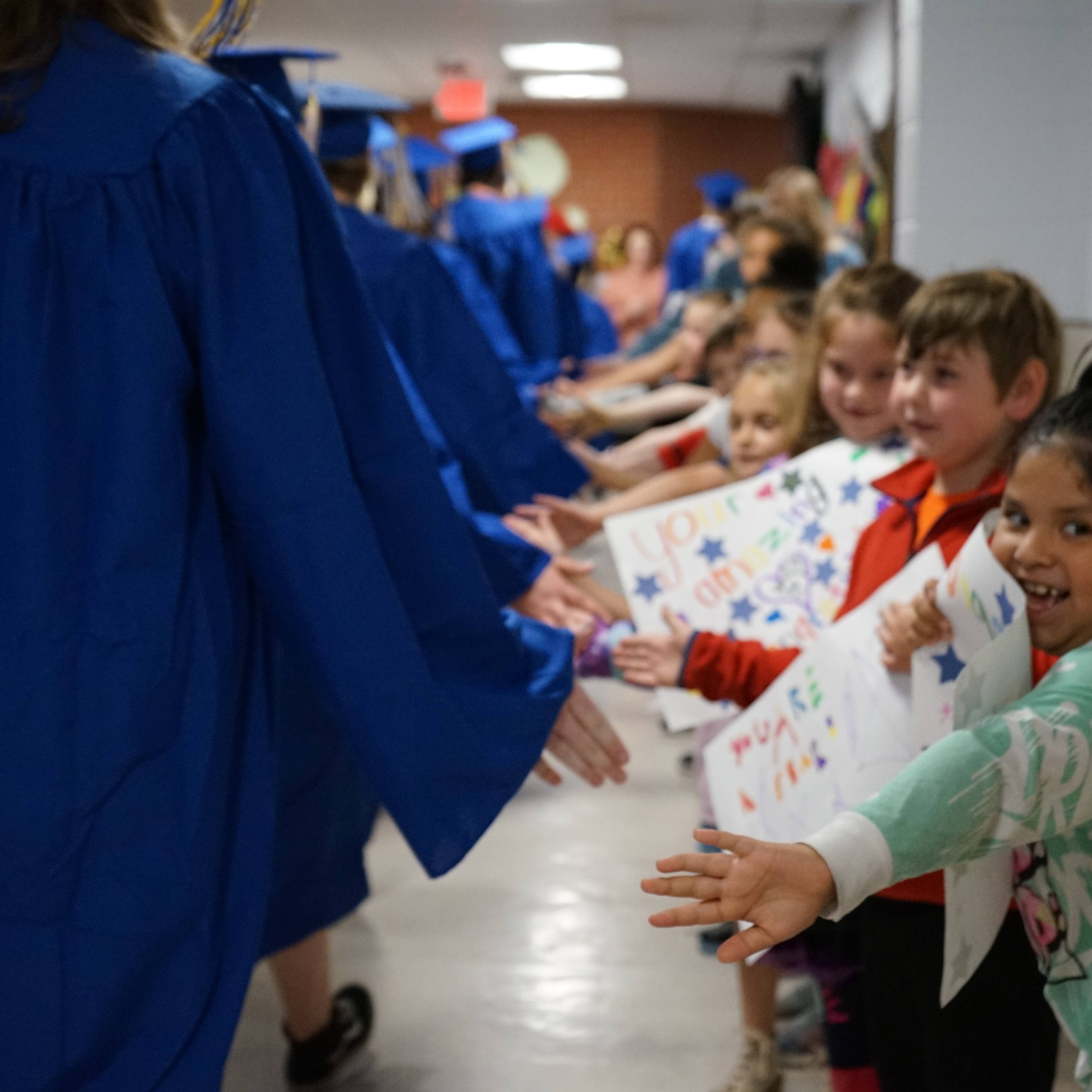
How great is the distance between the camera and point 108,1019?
122 cm

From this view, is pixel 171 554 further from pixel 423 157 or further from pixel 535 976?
pixel 423 157

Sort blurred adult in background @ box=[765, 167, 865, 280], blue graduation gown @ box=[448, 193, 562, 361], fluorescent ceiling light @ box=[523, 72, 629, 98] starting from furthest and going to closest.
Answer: fluorescent ceiling light @ box=[523, 72, 629, 98]
blue graduation gown @ box=[448, 193, 562, 361]
blurred adult in background @ box=[765, 167, 865, 280]

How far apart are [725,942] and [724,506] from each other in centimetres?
117

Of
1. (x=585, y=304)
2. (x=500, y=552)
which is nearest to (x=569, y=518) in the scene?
(x=500, y=552)

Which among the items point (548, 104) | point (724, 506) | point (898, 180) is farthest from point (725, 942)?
point (548, 104)

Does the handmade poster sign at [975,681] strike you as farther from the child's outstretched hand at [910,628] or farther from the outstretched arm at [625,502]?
the outstretched arm at [625,502]

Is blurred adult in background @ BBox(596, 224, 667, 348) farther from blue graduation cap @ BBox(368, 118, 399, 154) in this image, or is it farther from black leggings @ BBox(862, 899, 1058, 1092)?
black leggings @ BBox(862, 899, 1058, 1092)

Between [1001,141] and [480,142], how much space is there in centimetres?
253

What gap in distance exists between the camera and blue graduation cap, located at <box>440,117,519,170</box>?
497cm

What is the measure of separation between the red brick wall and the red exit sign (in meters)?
7.16

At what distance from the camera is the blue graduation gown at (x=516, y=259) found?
5.16 meters

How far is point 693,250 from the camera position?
7.18m

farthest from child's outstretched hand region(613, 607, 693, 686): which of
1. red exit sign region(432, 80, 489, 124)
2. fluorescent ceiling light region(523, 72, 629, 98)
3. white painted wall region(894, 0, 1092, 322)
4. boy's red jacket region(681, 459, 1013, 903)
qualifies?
fluorescent ceiling light region(523, 72, 629, 98)

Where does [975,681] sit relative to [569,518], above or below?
above
